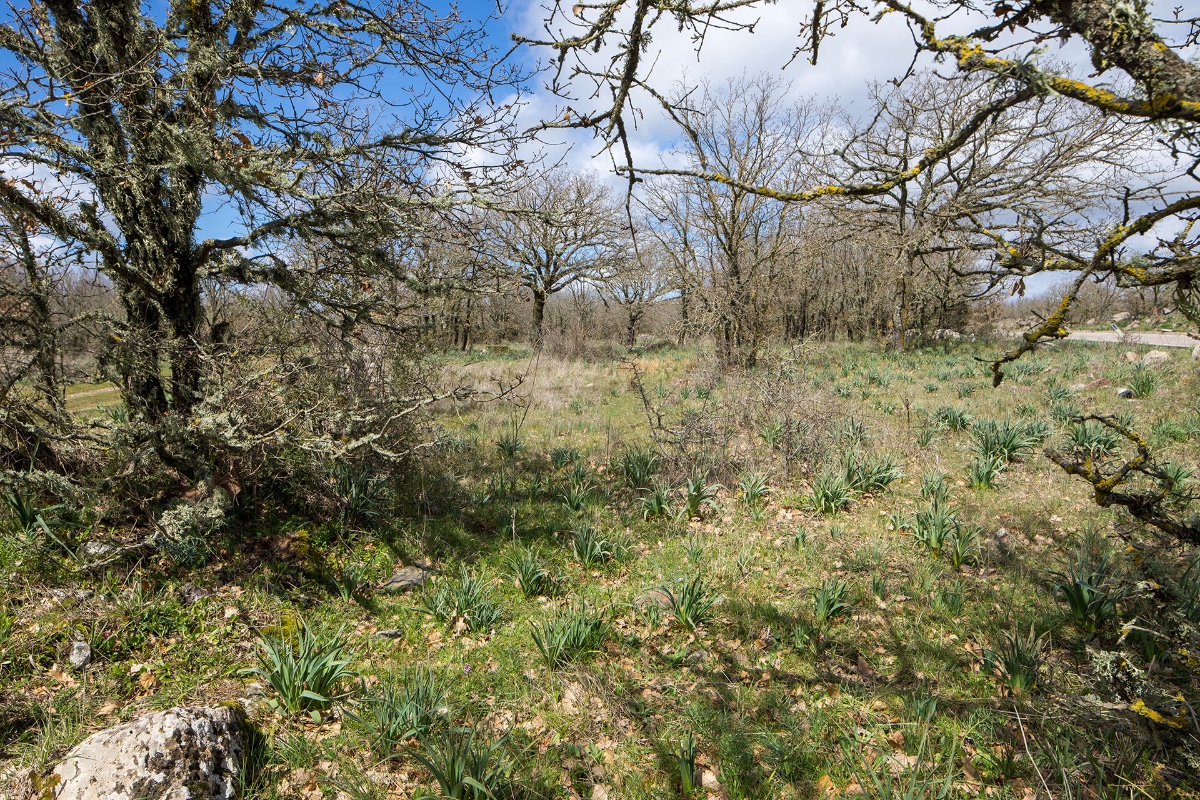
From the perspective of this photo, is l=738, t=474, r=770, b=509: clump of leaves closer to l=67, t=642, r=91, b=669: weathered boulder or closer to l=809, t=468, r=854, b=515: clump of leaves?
l=809, t=468, r=854, b=515: clump of leaves

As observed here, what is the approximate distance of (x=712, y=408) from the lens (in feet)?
28.6

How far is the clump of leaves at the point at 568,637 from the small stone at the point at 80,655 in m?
2.60

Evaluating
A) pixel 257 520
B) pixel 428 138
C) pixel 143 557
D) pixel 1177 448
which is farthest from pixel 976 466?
pixel 143 557

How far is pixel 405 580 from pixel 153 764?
2.20m

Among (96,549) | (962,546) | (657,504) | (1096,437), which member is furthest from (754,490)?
(96,549)

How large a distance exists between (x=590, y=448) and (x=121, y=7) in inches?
257

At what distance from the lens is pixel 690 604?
3.88 m

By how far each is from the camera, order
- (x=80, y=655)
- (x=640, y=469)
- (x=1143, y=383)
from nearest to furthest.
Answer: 1. (x=80, y=655)
2. (x=640, y=469)
3. (x=1143, y=383)

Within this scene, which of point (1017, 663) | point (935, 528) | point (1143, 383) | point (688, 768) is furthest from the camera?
point (1143, 383)

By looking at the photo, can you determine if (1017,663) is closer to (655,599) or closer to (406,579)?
(655,599)

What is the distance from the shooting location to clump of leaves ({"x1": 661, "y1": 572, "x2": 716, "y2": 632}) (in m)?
3.86

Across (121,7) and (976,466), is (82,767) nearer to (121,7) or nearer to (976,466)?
(121,7)

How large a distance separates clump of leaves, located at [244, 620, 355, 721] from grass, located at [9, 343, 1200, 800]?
32 mm

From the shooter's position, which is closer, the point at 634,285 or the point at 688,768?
the point at 688,768
